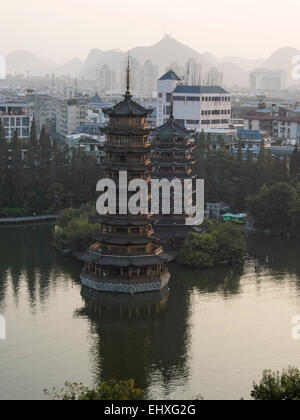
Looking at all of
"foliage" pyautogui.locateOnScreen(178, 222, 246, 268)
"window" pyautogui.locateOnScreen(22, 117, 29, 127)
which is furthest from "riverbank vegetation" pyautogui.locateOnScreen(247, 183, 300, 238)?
"window" pyautogui.locateOnScreen(22, 117, 29, 127)

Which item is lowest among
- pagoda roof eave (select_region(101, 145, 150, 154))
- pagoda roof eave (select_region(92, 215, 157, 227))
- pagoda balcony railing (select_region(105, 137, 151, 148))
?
pagoda roof eave (select_region(92, 215, 157, 227))

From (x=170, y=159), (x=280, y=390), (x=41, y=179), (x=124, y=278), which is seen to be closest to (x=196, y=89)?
(x=41, y=179)

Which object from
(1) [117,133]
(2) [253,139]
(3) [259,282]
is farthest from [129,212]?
(2) [253,139]

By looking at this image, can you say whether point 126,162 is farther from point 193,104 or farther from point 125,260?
point 193,104

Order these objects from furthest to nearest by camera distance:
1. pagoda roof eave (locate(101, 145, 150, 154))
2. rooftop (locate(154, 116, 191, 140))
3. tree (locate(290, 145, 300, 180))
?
tree (locate(290, 145, 300, 180))
rooftop (locate(154, 116, 191, 140))
pagoda roof eave (locate(101, 145, 150, 154))

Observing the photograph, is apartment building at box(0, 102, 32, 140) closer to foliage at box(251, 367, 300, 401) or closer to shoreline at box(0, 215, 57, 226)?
shoreline at box(0, 215, 57, 226)

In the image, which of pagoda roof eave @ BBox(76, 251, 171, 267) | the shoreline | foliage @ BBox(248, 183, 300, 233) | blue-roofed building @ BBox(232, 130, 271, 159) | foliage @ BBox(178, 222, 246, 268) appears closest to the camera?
pagoda roof eave @ BBox(76, 251, 171, 267)

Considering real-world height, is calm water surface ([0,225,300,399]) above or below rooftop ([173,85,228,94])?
below
